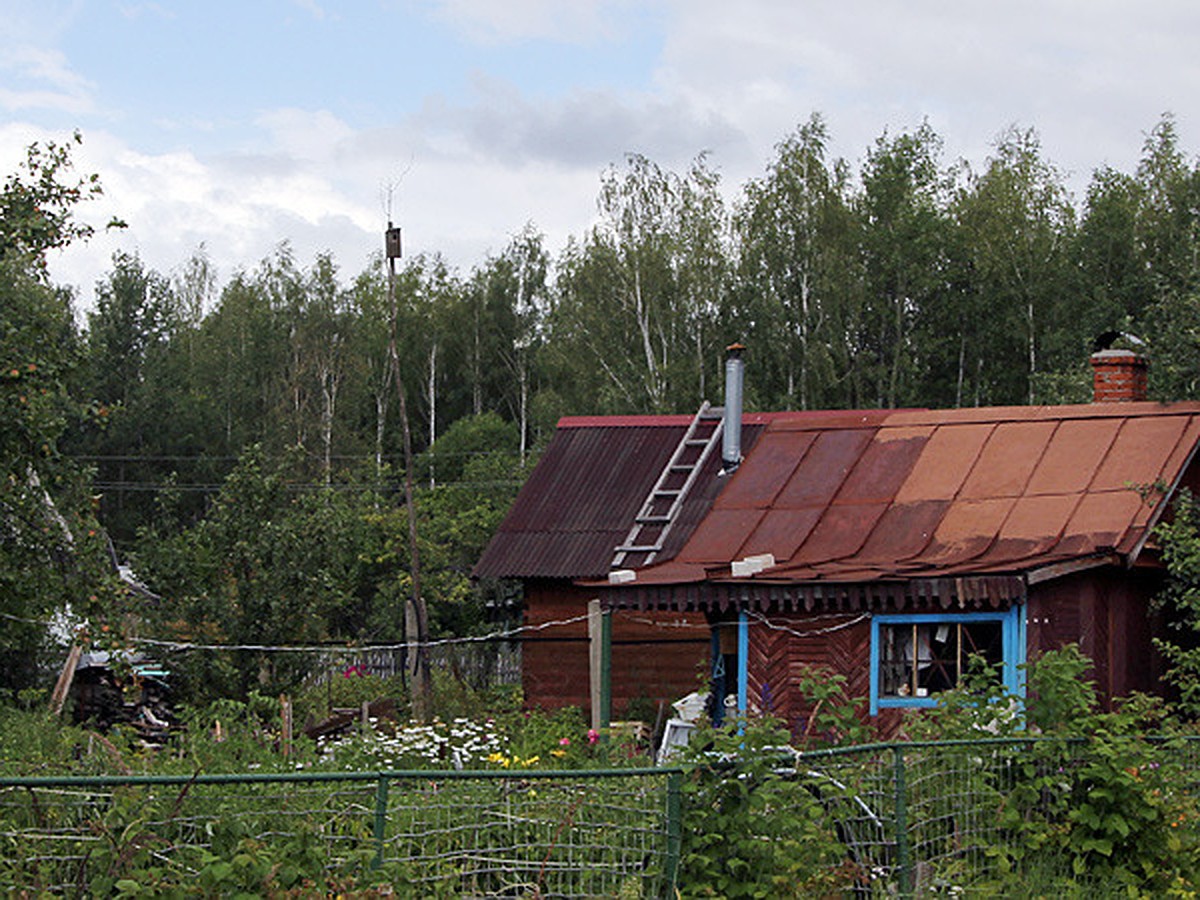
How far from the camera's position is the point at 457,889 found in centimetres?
685

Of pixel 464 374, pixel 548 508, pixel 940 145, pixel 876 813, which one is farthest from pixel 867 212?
pixel 876 813

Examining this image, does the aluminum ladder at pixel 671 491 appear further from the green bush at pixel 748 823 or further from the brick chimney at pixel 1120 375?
the green bush at pixel 748 823

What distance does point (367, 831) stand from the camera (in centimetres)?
695

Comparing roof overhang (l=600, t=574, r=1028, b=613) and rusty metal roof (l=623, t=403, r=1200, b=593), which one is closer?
roof overhang (l=600, t=574, r=1028, b=613)

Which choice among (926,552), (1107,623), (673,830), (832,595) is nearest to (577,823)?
(673,830)

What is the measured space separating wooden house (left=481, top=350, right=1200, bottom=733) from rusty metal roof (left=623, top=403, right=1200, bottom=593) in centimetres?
2

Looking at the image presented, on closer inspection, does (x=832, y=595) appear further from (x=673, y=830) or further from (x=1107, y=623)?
(x=673, y=830)

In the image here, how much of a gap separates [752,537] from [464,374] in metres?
41.0

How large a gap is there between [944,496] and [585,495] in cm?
894

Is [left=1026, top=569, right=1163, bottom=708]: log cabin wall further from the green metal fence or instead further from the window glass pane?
the green metal fence

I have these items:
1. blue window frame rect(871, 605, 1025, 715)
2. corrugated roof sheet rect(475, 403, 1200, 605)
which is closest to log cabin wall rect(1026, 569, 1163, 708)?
blue window frame rect(871, 605, 1025, 715)

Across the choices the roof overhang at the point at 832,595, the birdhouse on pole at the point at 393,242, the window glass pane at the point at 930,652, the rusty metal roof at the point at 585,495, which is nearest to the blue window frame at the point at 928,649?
the window glass pane at the point at 930,652

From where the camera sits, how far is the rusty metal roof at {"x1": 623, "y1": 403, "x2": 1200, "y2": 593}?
1574cm

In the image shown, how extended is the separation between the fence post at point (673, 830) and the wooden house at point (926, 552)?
25.0 feet
